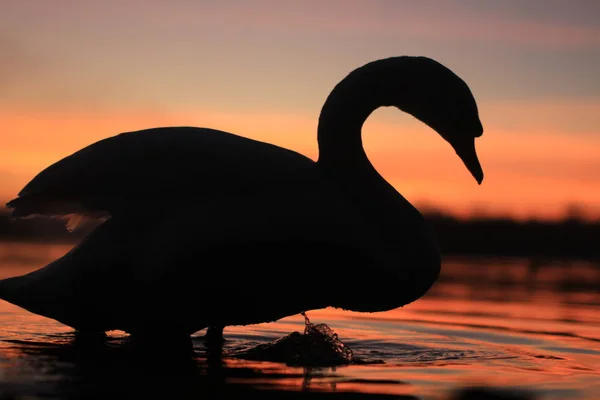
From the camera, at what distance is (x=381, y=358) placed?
7.73 meters

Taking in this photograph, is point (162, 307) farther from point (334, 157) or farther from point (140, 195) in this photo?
point (334, 157)

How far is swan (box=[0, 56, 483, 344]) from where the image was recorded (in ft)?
22.7

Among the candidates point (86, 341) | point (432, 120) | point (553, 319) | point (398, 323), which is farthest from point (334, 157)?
point (553, 319)

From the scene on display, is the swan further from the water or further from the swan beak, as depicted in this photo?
the swan beak

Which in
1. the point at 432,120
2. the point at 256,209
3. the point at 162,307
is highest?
the point at 432,120

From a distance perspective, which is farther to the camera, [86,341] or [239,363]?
[86,341]

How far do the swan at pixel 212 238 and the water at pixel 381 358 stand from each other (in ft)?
1.18

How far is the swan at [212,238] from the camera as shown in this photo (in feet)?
22.7

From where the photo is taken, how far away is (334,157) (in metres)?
7.72

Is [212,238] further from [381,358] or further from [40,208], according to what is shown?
[381,358]

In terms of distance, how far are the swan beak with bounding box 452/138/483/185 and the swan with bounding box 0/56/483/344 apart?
716mm

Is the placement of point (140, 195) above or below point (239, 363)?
above

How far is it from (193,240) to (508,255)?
59.9 feet

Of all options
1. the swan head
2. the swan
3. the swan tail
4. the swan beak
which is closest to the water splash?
the swan
